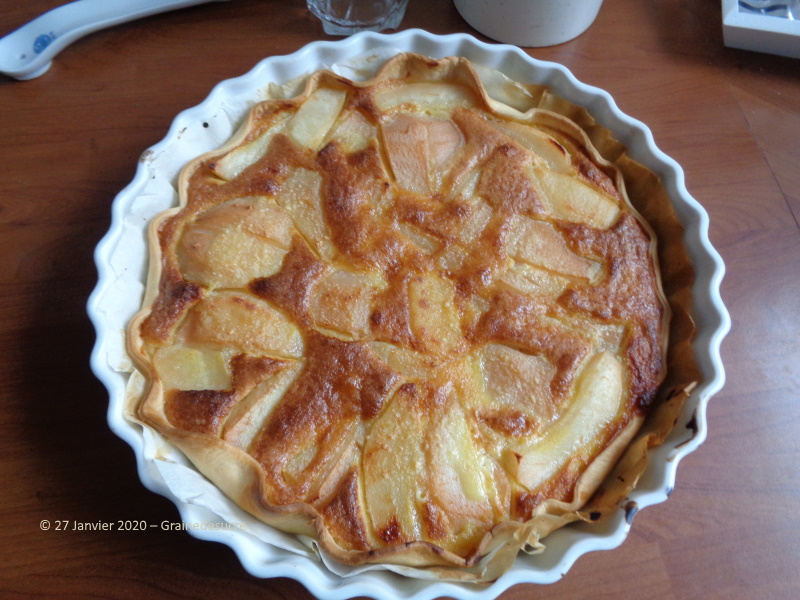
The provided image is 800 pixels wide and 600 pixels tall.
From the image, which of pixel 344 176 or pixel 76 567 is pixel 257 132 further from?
pixel 76 567

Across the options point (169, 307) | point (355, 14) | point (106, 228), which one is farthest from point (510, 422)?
point (355, 14)

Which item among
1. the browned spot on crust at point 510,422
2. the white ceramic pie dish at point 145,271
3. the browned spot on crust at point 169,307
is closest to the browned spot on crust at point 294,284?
the browned spot on crust at point 169,307

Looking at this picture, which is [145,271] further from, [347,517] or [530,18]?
[530,18]

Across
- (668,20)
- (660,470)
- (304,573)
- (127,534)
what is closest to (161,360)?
(127,534)

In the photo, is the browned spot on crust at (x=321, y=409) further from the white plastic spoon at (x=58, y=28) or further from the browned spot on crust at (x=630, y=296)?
the white plastic spoon at (x=58, y=28)

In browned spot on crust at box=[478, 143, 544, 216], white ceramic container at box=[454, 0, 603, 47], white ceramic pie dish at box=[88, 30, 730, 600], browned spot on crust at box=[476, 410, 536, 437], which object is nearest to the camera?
white ceramic pie dish at box=[88, 30, 730, 600]

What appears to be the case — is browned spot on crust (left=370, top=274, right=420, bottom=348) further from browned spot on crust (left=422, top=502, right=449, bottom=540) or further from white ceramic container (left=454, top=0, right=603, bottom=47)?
white ceramic container (left=454, top=0, right=603, bottom=47)

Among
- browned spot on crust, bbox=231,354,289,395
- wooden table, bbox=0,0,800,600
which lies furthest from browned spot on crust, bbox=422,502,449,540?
browned spot on crust, bbox=231,354,289,395
